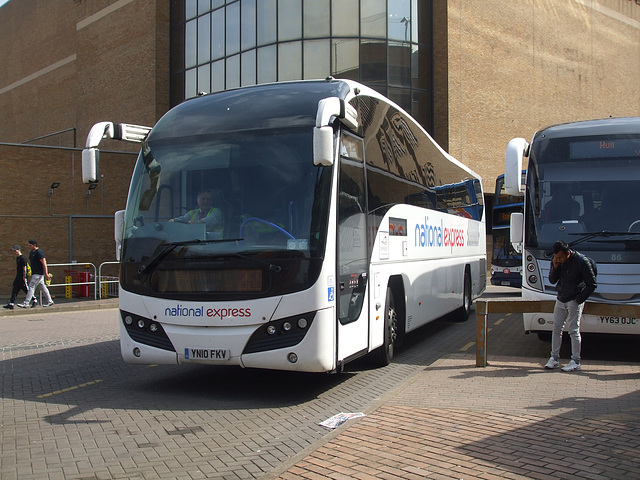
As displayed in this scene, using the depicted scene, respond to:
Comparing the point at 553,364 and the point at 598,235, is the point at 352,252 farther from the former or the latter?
the point at 598,235

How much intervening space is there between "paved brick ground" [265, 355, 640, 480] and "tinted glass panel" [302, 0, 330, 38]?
81.0 feet

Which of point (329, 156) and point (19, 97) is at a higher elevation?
point (19, 97)

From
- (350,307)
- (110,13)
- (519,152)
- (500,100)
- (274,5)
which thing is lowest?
(350,307)

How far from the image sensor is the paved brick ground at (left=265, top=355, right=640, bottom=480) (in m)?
4.88

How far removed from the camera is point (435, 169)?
13.0 m

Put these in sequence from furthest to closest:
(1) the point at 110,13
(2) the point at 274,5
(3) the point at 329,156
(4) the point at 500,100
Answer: (1) the point at 110,13 → (4) the point at 500,100 → (2) the point at 274,5 → (3) the point at 329,156

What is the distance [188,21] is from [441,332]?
27.7m

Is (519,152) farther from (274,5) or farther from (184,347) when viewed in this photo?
(274,5)

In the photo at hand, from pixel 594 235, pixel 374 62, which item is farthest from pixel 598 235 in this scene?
pixel 374 62

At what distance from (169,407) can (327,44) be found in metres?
25.5

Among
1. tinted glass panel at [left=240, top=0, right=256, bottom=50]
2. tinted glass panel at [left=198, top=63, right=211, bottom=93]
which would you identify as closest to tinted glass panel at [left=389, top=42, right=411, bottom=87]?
tinted glass panel at [left=240, top=0, right=256, bottom=50]

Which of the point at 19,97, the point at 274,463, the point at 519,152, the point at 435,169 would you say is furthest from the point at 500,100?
the point at 19,97

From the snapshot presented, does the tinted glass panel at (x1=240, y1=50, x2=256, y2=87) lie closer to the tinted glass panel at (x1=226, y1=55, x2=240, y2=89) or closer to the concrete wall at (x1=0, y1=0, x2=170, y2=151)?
the tinted glass panel at (x1=226, y1=55, x2=240, y2=89)

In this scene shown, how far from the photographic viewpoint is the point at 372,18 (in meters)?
30.6
